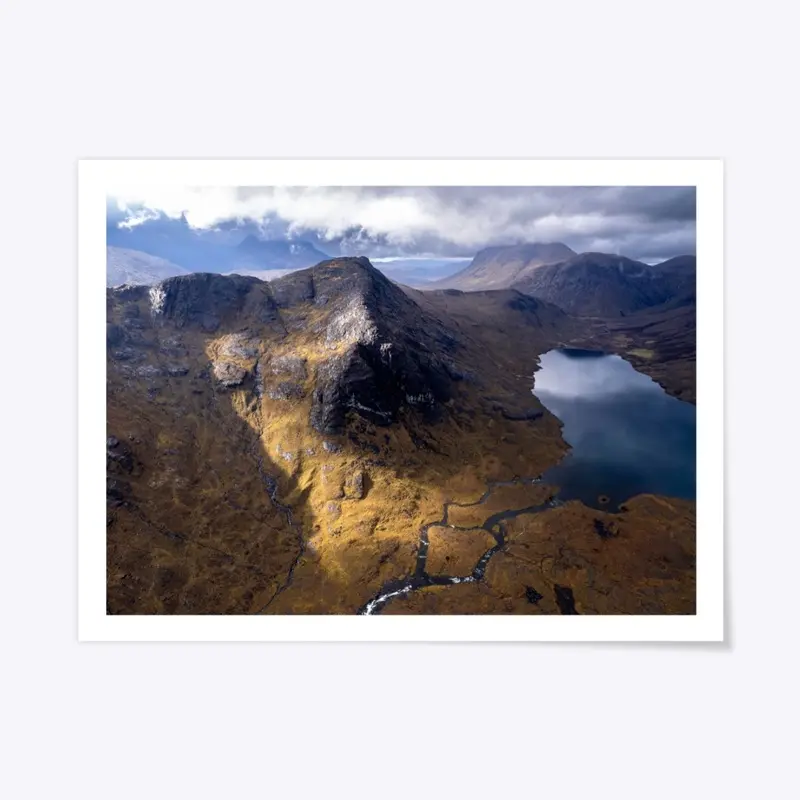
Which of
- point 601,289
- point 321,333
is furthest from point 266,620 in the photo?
point 601,289

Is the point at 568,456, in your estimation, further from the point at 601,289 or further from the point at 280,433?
the point at 280,433

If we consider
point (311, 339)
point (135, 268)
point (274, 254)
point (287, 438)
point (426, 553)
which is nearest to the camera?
point (135, 268)

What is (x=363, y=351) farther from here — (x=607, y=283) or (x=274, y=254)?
(x=607, y=283)

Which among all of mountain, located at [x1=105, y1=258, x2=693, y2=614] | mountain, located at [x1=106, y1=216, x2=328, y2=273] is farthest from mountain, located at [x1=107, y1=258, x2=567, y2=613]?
mountain, located at [x1=106, y1=216, x2=328, y2=273]

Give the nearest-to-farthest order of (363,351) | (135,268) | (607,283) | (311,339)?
(135,268)
(363,351)
(311,339)
(607,283)

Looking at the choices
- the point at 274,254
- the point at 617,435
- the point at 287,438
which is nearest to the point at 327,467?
the point at 287,438

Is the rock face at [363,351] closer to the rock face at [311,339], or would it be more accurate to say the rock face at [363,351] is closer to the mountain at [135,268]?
the rock face at [311,339]
